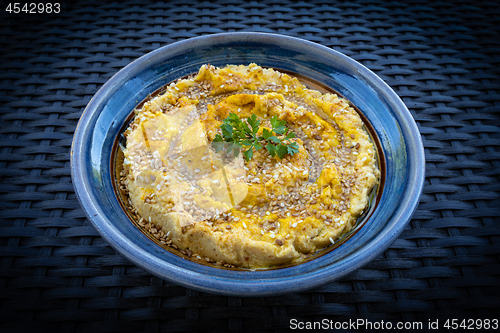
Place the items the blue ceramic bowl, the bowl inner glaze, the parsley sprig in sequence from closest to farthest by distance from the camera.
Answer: the blue ceramic bowl, the bowl inner glaze, the parsley sprig

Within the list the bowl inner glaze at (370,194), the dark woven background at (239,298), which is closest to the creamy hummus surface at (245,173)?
the bowl inner glaze at (370,194)

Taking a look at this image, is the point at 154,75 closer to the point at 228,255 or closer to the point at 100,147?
the point at 100,147

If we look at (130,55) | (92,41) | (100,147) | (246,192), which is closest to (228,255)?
(246,192)

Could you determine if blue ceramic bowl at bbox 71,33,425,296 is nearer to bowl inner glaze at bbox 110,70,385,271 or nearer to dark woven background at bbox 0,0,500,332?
bowl inner glaze at bbox 110,70,385,271

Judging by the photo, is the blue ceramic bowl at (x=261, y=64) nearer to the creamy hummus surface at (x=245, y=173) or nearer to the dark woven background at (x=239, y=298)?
the creamy hummus surface at (x=245, y=173)

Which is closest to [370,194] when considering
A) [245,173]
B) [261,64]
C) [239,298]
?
[245,173]

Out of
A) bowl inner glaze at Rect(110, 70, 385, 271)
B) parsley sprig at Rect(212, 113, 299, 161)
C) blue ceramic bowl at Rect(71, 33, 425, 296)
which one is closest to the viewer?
blue ceramic bowl at Rect(71, 33, 425, 296)

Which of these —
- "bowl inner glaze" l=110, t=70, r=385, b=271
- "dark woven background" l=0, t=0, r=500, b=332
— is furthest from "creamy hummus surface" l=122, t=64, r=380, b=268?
"dark woven background" l=0, t=0, r=500, b=332

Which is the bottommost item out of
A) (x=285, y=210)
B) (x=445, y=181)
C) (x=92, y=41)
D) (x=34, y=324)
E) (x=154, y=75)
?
(x=34, y=324)
